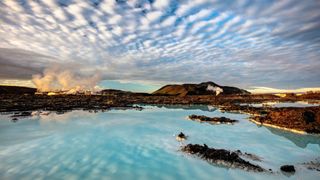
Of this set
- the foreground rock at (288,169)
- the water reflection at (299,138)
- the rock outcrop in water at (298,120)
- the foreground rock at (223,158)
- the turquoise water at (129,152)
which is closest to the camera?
the turquoise water at (129,152)

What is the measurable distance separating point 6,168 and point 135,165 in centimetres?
602

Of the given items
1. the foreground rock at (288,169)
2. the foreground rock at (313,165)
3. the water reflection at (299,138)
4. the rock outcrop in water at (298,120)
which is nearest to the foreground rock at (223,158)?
the foreground rock at (288,169)

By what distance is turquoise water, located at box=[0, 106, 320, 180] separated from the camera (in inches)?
465

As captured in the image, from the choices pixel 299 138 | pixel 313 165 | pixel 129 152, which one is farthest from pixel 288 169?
pixel 299 138

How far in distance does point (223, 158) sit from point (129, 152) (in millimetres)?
5455

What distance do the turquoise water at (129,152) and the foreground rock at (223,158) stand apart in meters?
0.57

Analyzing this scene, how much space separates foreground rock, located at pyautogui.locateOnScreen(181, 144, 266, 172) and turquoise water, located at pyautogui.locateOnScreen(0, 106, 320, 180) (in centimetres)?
57

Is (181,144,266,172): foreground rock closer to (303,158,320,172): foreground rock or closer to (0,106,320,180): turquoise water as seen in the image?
(0,106,320,180): turquoise water

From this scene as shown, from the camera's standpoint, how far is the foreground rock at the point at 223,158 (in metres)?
12.7

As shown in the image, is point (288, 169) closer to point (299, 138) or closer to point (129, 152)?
point (129, 152)

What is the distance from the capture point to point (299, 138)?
69.2ft

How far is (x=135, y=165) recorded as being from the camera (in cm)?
1300

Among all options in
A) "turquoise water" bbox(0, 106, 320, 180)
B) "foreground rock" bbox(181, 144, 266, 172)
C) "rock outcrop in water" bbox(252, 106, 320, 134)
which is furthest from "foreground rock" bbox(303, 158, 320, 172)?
"rock outcrop in water" bbox(252, 106, 320, 134)

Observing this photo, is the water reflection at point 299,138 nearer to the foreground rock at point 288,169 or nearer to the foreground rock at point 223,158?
the foreground rock at point 288,169
